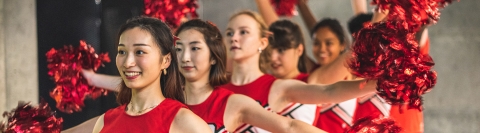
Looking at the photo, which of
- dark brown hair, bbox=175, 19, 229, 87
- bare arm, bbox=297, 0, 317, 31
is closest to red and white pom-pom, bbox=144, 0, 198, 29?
dark brown hair, bbox=175, 19, 229, 87

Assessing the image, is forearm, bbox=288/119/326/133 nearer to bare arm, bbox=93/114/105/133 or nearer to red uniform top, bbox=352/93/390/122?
bare arm, bbox=93/114/105/133

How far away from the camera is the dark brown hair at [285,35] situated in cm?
433

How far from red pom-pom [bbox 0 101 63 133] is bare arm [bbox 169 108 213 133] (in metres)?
0.69

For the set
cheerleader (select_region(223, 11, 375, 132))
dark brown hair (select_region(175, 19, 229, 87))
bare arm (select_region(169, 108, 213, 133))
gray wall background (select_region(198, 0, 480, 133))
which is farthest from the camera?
gray wall background (select_region(198, 0, 480, 133))

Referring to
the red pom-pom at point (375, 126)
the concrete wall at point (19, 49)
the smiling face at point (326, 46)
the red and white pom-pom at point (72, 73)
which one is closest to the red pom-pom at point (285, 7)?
the smiling face at point (326, 46)

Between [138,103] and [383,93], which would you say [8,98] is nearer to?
[138,103]

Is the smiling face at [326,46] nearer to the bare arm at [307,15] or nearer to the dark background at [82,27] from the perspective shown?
the bare arm at [307,15]

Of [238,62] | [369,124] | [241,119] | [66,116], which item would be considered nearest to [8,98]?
[66,116]

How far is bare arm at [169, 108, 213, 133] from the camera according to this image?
2430mm

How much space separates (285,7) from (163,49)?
2.61m

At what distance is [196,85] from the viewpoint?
126 inches

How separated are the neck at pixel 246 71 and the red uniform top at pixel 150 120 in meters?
1.15

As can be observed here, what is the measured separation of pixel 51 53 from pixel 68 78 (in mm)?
150

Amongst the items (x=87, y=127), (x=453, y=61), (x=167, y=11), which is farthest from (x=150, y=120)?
(x=453, y=61)
